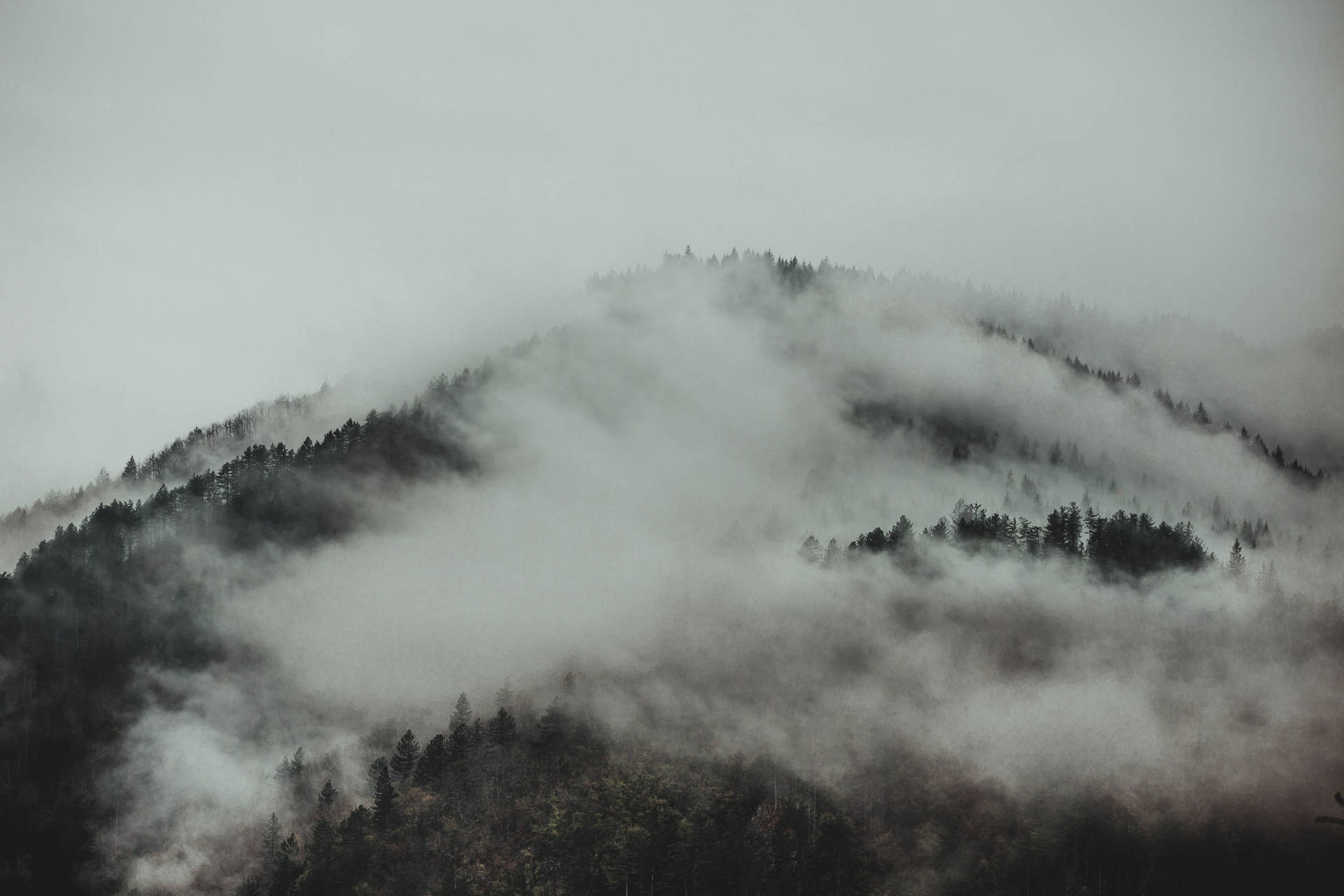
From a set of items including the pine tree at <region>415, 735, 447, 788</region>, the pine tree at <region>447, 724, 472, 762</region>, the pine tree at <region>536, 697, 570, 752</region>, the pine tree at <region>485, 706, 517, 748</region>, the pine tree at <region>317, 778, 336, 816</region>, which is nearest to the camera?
the pine tree at <region>415, 735, 447, 788</region>

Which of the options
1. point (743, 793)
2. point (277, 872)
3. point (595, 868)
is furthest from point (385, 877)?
point (743, 793)

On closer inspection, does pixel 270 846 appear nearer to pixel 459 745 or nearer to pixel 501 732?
pixel 459 745

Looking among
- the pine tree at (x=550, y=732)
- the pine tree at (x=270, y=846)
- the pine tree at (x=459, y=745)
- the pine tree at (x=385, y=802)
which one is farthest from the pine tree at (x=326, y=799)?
the pine tree at (x=550, y=732)

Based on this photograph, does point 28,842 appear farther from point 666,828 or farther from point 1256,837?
point 1256,837

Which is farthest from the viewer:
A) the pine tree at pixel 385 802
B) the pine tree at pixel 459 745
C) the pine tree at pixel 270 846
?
the pine tree at pixel 459 745

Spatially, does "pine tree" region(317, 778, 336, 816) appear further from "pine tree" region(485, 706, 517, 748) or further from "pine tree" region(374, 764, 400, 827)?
"pine tree" region(485, 706, 517, 748)

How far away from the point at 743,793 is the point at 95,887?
12006 cm

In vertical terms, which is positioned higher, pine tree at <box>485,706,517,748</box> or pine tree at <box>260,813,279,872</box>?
pine tree at <box>485,706,517,748</box>

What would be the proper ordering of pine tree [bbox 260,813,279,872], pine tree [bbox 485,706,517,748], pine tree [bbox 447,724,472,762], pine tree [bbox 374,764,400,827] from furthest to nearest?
pine tree [bbox 485,706,517,748], pine tree [bbox 447,724,472,762], pine tree [bbox 260,813,279,872], pine tree [bbox 374,764,400,827]

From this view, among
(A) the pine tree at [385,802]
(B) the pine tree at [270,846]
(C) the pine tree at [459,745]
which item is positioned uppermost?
(C) the pine tree at [459,745]

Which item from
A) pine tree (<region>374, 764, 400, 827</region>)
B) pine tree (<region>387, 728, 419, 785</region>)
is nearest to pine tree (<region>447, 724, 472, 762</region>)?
pine tree (<region>387, 728, 419, 785</region>)

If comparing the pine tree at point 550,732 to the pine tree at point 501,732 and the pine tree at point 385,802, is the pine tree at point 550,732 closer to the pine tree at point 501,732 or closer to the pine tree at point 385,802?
the pine tree at point 501,732

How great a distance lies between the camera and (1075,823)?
180375 mm

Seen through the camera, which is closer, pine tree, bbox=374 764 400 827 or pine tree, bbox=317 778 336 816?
pine tree, bbox=374 764 400 827
